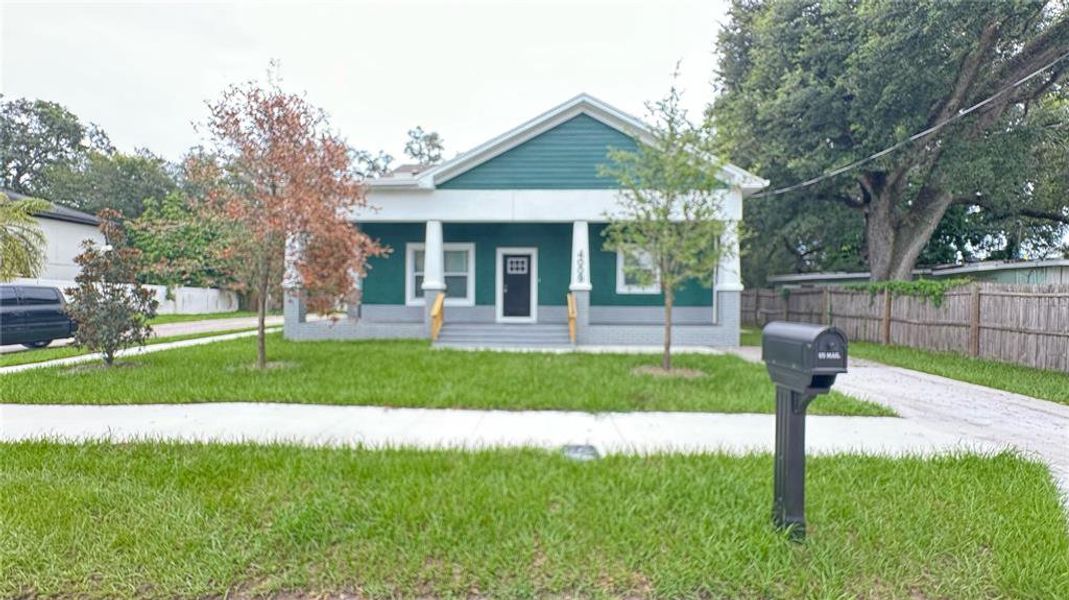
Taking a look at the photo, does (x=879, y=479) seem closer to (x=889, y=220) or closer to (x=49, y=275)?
(x=889, y=220)

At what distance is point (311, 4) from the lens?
10.3 metres

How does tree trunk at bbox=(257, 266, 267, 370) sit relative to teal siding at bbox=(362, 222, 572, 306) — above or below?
below

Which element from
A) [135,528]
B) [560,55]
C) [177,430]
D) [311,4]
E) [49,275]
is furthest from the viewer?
[49,275]

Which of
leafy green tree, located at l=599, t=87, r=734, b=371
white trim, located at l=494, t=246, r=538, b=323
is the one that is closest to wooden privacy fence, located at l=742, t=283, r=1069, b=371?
leafy green tree, located at l=599, t=87, r=734, b=371

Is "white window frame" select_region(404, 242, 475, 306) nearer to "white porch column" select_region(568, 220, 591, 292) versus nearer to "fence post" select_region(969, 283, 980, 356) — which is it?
"white porch column" select_region(568, 220, 591, 292)

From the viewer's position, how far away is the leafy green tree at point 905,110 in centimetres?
1311

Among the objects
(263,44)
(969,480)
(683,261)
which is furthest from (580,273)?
(969,480)

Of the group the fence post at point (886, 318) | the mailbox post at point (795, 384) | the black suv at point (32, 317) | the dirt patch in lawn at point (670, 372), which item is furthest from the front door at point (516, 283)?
the mailbox post at point (795, 384)

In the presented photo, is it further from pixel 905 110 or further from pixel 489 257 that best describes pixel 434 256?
pixel 905 110

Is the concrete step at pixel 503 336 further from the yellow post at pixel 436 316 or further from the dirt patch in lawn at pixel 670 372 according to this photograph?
the dirt patch in lawn at pixel 670 372

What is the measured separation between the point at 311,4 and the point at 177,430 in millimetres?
8963

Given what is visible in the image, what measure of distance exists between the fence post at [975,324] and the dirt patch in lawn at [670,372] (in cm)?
648

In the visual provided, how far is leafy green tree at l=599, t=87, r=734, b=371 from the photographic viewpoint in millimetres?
8242

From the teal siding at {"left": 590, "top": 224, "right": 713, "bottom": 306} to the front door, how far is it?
1.72 meters
